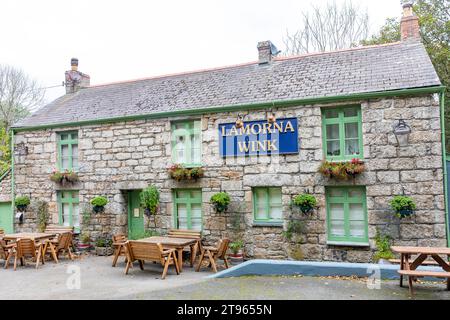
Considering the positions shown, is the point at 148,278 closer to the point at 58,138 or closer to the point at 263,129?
the point at 263,129

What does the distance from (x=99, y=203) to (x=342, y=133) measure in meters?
6.69

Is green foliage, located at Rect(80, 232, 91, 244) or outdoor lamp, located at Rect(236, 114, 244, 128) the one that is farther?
green foliage, located at Rect(80, 232, 91, 244)

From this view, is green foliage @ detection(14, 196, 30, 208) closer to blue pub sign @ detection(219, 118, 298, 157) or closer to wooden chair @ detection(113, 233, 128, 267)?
wooden chair @ detection(113, 233, 128, 267)

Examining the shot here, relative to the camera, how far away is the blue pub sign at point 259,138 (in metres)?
8.92

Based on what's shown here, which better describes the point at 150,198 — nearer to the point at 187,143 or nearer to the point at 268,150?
the point at 187,143

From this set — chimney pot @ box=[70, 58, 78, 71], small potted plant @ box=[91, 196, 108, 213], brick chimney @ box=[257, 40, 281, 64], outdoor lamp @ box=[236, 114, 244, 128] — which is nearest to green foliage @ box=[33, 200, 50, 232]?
small potted plant @ box=[91, 196, 108, 213]

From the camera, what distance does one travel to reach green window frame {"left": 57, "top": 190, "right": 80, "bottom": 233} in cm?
1135

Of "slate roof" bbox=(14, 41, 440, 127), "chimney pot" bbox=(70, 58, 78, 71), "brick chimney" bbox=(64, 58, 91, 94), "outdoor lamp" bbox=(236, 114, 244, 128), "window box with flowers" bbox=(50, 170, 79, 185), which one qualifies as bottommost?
"window box with flowers" bbox=(50, 170, 79, 185)

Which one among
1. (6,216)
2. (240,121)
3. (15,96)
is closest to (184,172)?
(240,121)

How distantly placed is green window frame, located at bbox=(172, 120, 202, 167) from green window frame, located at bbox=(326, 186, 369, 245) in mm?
3487

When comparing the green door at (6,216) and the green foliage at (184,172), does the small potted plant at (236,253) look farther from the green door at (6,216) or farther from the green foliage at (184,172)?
the green door at (6,216)

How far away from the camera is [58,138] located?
11.6m
